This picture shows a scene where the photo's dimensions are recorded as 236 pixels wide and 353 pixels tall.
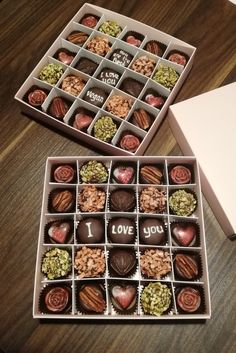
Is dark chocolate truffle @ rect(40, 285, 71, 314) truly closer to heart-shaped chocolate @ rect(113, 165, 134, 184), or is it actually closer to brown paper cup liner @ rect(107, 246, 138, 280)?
brown paper cup liner @ rect(107, 246, 138, 280)

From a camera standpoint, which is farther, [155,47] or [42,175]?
[155,47]

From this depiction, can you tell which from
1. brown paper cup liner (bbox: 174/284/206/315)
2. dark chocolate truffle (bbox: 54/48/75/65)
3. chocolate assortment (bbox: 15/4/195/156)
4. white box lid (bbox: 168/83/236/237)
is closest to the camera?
brown paper cup liner (bbox: 174/284/206/315)

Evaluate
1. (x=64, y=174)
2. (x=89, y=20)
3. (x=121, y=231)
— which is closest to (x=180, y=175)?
(x=121, y=231)

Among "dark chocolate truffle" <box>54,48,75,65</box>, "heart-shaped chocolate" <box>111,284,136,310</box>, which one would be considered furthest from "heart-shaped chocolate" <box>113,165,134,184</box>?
"dark chocolate truffle" <box>54,48,75,65</box>

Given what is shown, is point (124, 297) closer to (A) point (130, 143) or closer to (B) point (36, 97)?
(A) point (130, 143)

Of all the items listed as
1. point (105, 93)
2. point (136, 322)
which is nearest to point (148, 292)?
point (136, 322)
